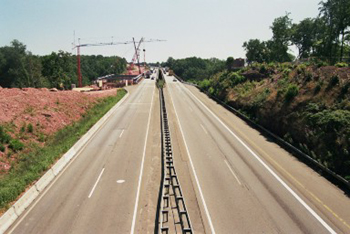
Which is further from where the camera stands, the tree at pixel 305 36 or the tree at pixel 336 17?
the tree at pixel 305 36

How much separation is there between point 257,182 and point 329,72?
22.9 meters

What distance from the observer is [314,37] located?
9519cm

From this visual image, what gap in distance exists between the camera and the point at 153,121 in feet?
144

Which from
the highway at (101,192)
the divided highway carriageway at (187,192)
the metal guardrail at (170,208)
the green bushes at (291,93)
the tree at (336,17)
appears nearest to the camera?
the metal guardrail at (170,208)

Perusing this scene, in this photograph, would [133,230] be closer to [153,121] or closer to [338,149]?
[338,149]

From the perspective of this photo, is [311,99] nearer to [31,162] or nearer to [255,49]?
[31,162]

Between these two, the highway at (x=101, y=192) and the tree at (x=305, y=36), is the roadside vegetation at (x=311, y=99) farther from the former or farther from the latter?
the tree at (x=305, y=36)

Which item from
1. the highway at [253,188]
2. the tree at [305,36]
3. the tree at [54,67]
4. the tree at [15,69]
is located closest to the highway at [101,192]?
the highway at [253,188]

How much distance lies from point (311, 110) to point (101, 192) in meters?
25.3

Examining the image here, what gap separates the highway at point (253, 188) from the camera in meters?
17.1

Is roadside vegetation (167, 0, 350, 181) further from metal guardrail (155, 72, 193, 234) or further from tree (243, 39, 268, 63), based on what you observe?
tree (243, 39, 268, 63)

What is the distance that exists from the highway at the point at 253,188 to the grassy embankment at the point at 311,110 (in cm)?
246

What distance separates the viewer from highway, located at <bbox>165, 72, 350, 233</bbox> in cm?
1709

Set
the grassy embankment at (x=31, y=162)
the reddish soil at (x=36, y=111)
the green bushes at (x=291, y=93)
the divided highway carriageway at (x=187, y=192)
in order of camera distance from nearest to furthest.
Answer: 1. the divided highway carriageway at (x=187, y=192)
2. the grassy embankment at (x=31, y=162)
3. the reddish soil at (x=36, y=111)
4. the green bushes at (x=291, y=93)
